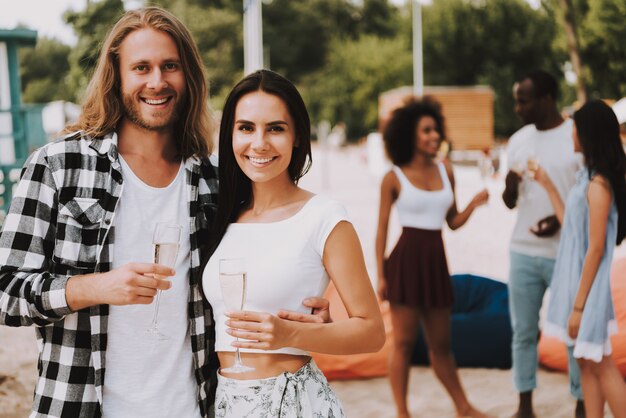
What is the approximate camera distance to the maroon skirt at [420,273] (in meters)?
4.77

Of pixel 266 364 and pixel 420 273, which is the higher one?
pixel 420 273

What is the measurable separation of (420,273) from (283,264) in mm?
2649

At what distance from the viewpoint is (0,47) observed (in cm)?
1173

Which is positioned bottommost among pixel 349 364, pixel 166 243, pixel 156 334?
pixel 349 364

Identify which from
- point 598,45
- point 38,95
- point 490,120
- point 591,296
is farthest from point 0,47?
point 490,120

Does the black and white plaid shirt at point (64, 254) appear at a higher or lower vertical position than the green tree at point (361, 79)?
lower

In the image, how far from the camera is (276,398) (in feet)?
7.28

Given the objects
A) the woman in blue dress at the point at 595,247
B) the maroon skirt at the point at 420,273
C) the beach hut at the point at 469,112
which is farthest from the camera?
the beach hut at the point at 469,112

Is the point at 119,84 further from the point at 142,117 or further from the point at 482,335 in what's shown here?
the point at 482,335

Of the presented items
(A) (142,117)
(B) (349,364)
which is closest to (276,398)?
(A) (142,117)

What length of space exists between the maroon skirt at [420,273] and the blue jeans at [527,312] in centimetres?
44

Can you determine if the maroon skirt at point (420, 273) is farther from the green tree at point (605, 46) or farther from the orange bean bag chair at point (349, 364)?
the green tree at point (605, 46)

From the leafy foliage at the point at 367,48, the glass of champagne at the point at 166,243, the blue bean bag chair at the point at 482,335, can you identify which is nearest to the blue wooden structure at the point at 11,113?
the leafy foliage at the point at 367,48

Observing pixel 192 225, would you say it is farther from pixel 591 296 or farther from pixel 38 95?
pixel 38 95
